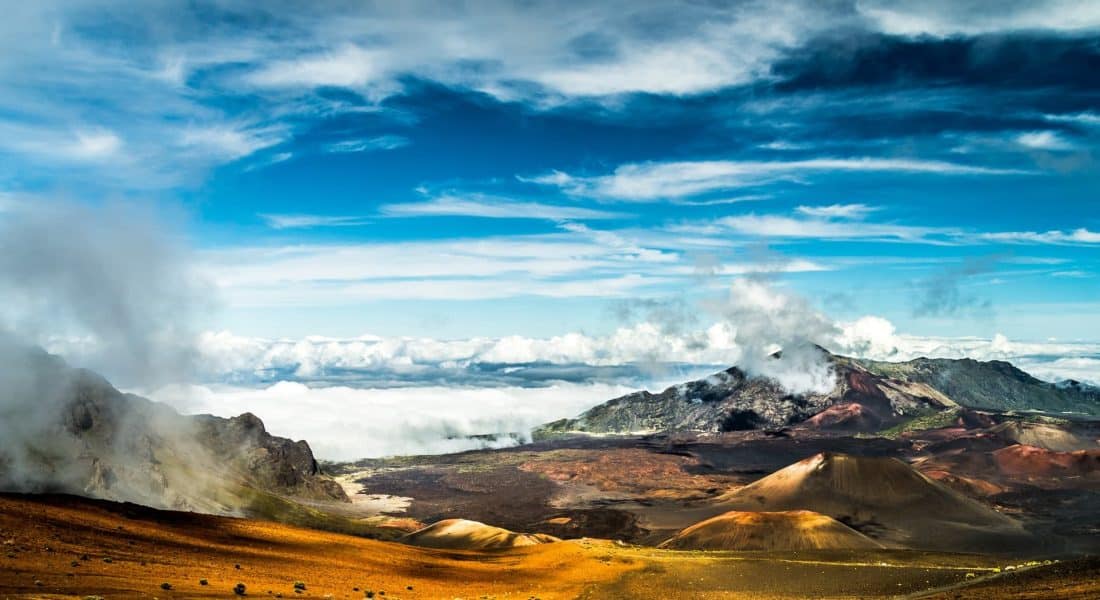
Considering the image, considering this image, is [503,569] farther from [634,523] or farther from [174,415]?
[174,415]

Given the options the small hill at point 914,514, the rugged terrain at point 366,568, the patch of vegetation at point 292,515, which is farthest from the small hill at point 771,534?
the patch of vegetation at point 292,515

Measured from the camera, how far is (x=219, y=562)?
56.3 metres

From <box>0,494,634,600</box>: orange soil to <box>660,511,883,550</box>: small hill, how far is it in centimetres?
4941

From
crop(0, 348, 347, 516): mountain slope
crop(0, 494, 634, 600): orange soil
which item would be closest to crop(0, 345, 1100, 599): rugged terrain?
crop(0, 494, 634, 600): orange soil

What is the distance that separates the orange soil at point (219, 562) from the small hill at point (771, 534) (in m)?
49.4

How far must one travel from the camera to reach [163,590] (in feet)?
128

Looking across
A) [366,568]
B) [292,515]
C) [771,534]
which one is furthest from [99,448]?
[771,534]

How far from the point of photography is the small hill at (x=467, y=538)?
456 ft

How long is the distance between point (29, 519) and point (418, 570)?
3427 cm

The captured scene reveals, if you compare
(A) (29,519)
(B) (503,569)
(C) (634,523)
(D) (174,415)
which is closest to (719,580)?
(B) (503,569)

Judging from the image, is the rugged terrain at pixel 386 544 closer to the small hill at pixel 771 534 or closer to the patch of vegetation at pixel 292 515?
the small hill at pixel 771 534

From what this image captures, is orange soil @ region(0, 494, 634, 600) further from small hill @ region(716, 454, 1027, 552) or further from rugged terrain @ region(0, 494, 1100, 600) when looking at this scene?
small hill @ region(716, 454, 1027, 552)

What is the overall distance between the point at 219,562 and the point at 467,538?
94018mm

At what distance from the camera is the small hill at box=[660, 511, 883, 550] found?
127812 mm
